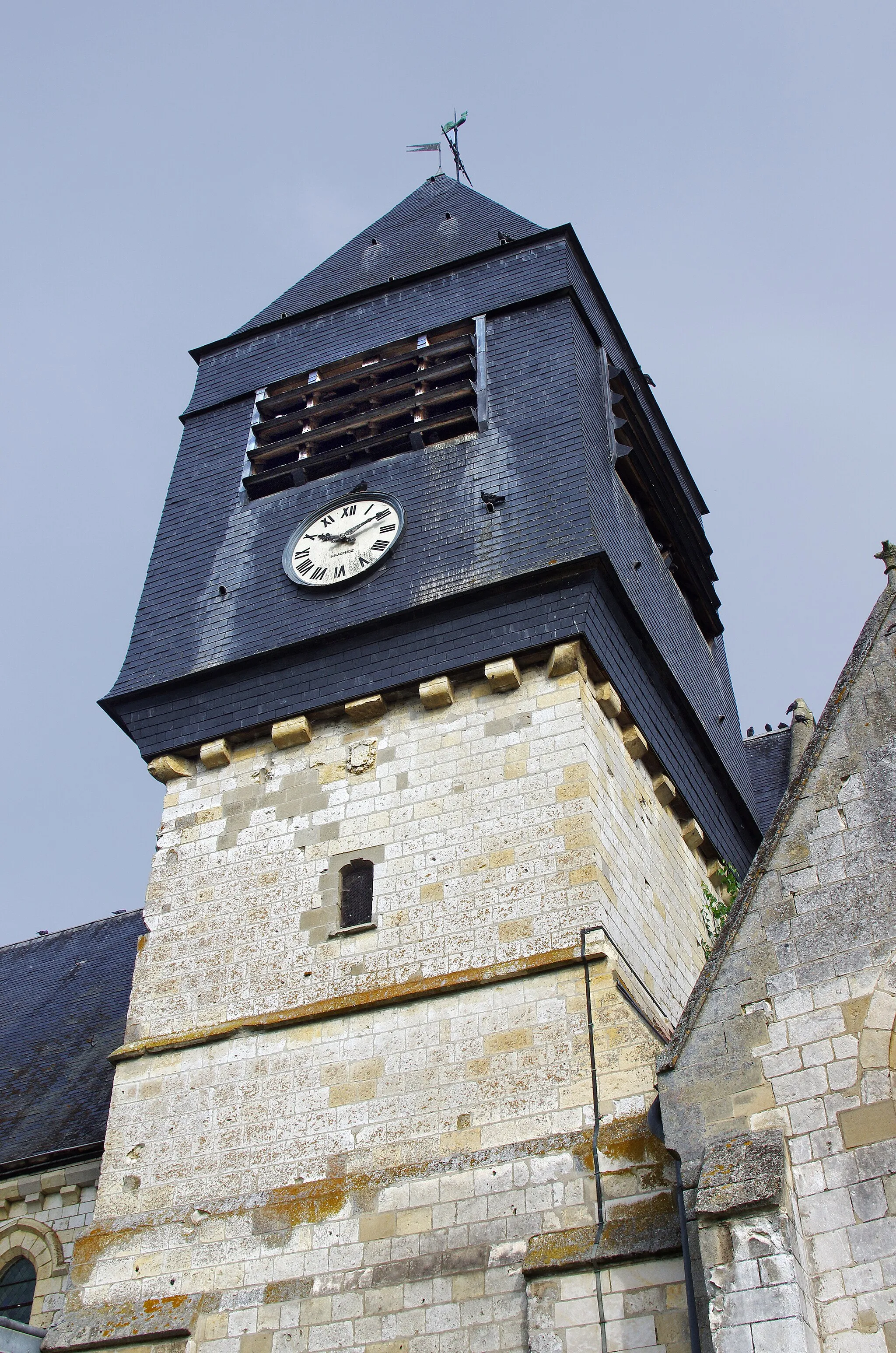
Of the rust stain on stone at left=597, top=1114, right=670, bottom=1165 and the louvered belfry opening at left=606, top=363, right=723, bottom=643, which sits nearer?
the rust stain on stone at left=597, top=1114, right=670, bottom=1165

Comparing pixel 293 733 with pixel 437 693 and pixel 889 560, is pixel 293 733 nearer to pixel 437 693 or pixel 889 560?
pixel 437 693

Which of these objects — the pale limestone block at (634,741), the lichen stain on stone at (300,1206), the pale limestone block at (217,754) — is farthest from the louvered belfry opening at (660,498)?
the lichen stain on stone at (300,1206)

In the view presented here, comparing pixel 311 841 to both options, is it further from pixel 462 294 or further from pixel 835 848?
pixel 462 294

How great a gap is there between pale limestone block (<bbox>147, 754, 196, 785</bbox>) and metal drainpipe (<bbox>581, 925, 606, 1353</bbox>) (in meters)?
3.84

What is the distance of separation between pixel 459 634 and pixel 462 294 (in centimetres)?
446

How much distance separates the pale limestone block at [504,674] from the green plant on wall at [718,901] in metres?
2.92

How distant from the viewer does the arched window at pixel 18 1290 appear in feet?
38.3

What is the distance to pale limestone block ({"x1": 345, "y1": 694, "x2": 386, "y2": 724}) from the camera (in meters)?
11.7

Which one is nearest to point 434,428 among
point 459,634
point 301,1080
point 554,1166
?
point 459,634

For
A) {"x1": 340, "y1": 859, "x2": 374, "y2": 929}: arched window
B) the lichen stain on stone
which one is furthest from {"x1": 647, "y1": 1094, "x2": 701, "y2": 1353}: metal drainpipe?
{"x1": 340, "y1": 859, "x2": 374, "y2": 929}: arched window

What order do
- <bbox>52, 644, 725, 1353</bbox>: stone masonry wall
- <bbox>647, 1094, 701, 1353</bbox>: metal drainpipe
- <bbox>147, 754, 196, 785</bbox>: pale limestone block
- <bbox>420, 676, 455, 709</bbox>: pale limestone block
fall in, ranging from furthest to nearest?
<bbox>147, 754, 196, 785</bbox>: pale limestone block, <bbox>420, 676, 455, 709</bbox>: pale limestone block, <bbox>52, 644, 725, 1353</bbox>: stone masonry wall, <bbox>647, 1094, 701, 1353</bbox>: metal drainpipe

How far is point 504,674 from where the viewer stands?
1135 cm

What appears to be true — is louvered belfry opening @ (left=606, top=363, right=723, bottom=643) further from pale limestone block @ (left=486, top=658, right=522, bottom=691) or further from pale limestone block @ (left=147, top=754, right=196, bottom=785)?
pale limestone block @ (left=147, top=754, right=196, bottom=785)

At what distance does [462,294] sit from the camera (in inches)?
580
